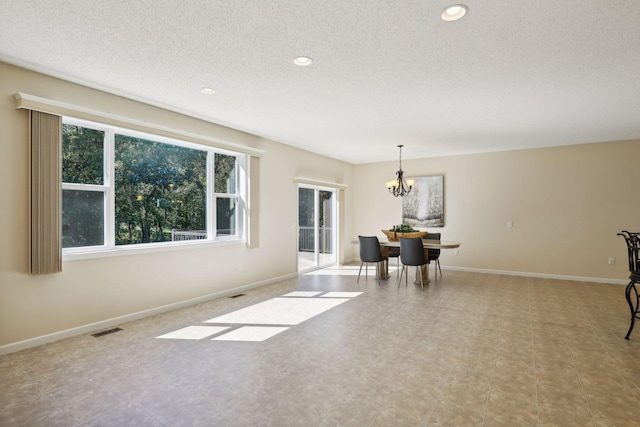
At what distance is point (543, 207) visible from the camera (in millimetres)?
6574

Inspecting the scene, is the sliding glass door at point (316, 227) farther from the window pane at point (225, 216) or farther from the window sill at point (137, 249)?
the window sill at point (137, 249)

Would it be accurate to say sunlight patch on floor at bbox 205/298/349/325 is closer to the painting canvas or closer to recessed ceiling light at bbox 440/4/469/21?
recessed ceiling light at bbox 440/4/469/21

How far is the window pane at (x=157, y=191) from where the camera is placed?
3.96 metres

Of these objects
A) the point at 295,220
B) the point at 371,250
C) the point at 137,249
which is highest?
the point at 295,220

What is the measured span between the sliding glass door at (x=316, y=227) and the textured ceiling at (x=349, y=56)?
2.64 m

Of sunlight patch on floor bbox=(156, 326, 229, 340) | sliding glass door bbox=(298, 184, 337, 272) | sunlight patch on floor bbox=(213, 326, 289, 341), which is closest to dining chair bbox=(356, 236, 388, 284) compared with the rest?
sliding glass door bbox=(298, 184, 337, 272)

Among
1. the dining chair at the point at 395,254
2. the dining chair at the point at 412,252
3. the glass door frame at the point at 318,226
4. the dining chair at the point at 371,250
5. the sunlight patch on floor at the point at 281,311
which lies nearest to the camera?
the sunlight patch on floor at the point at 281,311

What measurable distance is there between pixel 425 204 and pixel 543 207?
88.6 inches

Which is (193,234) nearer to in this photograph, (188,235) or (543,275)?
(188,235)

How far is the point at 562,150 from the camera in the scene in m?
6.42

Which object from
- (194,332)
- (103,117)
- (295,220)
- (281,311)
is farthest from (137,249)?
(295,220)

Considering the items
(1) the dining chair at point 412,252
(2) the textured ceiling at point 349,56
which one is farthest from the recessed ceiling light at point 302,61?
(1) the dining chair at point 412,252

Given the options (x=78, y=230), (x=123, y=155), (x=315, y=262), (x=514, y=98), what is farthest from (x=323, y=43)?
(x=315, y=262)

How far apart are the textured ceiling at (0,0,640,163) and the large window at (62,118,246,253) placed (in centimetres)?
56
